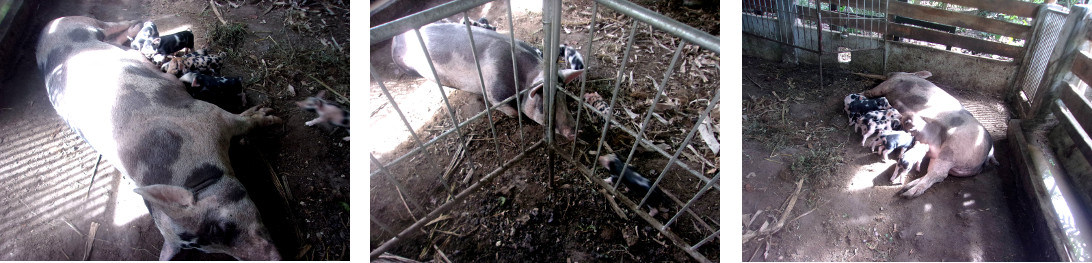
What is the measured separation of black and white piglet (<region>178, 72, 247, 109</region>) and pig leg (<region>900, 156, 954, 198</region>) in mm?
4392

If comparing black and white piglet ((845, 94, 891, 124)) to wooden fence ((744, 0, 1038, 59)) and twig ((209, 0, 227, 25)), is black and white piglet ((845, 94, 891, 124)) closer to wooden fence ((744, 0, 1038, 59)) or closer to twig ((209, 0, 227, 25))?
wooden fence ((744, 0, 1038, 59))

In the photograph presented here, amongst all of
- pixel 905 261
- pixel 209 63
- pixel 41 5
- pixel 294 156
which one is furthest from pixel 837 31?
pixel 41 5

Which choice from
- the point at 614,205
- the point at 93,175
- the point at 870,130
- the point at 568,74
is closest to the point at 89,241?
the point at 93,175

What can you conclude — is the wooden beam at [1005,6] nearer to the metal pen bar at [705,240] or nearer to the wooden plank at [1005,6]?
the wooden plank at [1005,6]

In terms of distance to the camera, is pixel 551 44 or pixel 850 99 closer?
pixel 551 44

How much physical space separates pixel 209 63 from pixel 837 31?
15.7 ft

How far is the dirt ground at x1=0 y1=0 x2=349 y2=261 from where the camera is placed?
2824 millimetres

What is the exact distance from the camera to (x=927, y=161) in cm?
337

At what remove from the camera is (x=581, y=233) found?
2.73m

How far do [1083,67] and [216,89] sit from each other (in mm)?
5444

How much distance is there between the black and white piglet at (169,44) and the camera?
140 inches

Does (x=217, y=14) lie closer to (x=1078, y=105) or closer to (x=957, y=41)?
(x=957, y=41)

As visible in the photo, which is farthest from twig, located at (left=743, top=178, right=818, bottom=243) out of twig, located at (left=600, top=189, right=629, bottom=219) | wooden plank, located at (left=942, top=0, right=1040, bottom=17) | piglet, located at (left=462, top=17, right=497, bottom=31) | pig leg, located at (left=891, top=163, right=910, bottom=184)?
piglet, located at (left=462, top=17, right=497, bottom=31)

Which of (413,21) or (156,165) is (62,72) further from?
(413,21)
